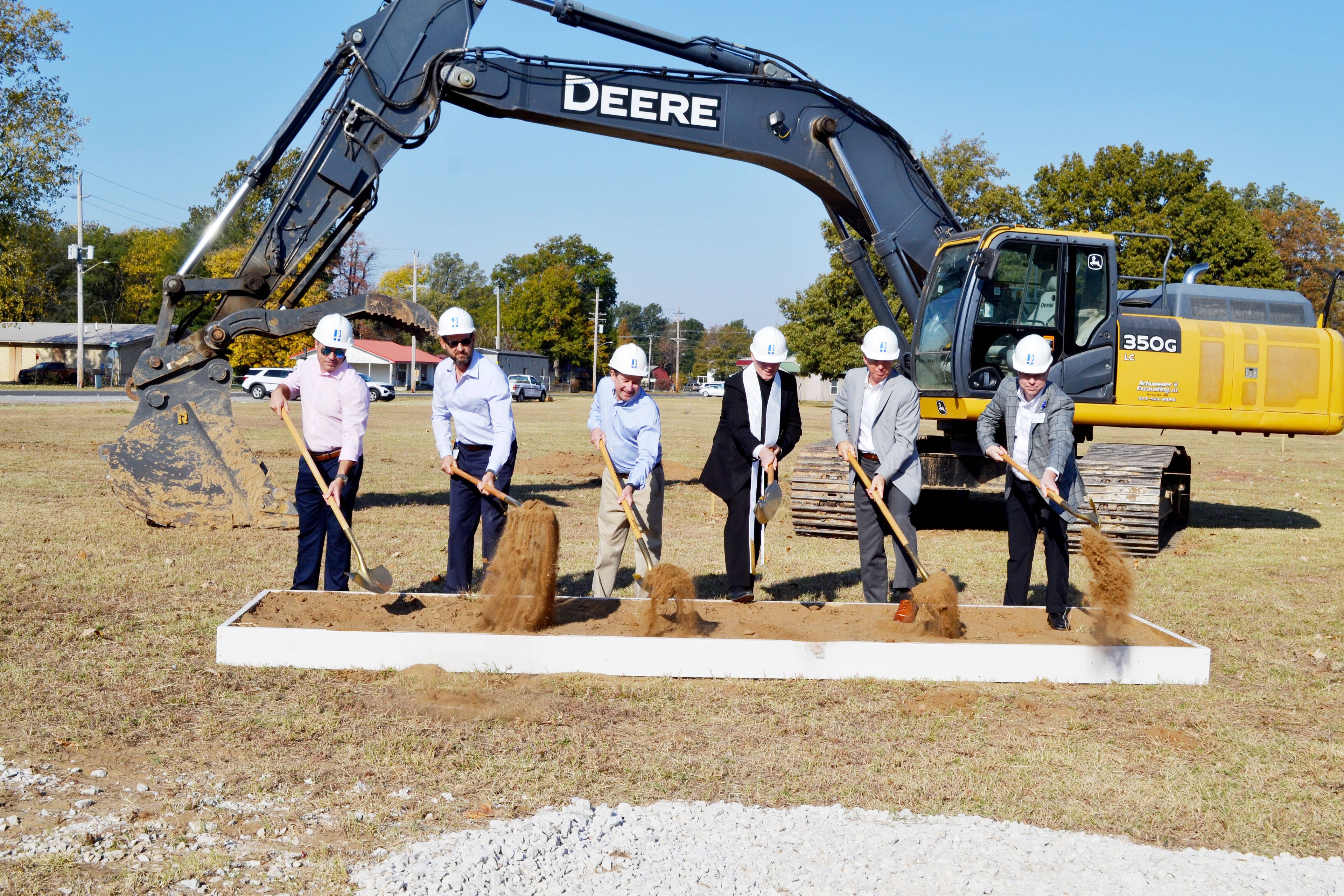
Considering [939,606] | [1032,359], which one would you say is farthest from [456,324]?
[1032,359]

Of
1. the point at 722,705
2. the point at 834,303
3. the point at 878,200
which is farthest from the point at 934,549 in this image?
the point at 834,303

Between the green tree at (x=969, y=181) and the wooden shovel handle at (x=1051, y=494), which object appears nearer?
the wooden shovel handle at (x=1051, y=494)

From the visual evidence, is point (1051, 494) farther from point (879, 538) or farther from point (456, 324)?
point (456, 324)

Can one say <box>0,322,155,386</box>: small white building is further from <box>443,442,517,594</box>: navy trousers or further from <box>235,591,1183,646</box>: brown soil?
<box>235,591,1183,646</box>: brown soil

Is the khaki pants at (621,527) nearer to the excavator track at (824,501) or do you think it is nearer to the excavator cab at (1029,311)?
the excavator track at (824,501)

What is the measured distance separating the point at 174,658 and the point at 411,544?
4.26 metres

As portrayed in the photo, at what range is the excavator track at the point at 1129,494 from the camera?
11.5 m

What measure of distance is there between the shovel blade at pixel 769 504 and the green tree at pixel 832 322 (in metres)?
35.1

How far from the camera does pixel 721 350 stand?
144375mm

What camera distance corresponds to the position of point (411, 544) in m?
10.9

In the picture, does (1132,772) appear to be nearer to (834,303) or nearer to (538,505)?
(538,505)

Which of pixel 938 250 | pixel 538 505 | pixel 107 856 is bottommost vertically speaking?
pixel 107 856

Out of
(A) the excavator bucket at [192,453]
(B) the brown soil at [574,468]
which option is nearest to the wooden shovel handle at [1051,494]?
(A) the excavator bucket at [192,453]

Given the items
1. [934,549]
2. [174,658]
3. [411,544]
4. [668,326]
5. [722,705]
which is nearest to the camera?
[722,705]
